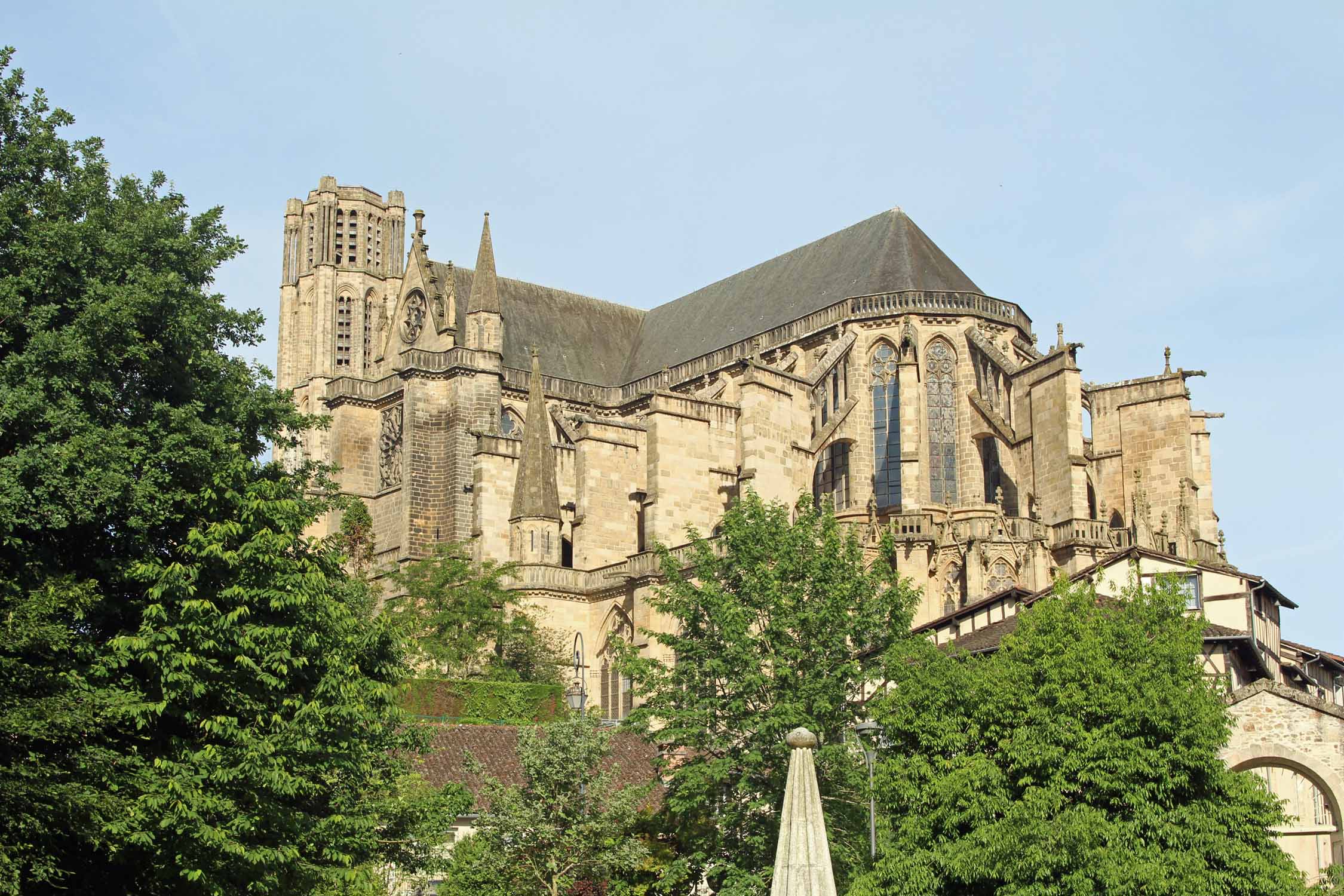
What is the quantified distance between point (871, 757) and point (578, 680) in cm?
2437

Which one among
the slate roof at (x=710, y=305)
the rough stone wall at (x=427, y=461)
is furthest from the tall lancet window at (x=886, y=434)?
the rough stone wall at (x=427, y=461)

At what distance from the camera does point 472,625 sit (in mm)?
50562

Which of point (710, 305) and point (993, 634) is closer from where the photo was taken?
point (993, 634)

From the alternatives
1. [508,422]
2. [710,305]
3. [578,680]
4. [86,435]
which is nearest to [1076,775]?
[86,435]

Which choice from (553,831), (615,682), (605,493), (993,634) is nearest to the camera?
(553,831)

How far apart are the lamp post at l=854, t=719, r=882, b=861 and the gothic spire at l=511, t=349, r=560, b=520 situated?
24915 millimetres

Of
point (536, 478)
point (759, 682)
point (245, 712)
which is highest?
point (536, 478)

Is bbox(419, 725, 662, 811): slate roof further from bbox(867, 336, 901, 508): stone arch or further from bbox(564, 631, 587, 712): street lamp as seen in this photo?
bbox(867, 336, 901, 508): stone arch

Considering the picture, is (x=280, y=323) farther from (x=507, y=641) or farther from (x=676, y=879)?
(x=676, y=879)

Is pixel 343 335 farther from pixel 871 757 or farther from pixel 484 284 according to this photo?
pixel 871 757

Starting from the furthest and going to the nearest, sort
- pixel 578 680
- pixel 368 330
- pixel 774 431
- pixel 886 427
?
pixel 368 330, pixel 886 427, pixel 578 680, pixel 774 431

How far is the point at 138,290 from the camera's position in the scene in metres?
25.6

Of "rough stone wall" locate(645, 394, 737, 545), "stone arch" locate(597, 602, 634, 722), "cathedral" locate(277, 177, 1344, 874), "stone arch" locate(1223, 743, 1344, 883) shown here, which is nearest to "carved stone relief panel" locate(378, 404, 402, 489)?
"cathedral" locate(277, 177, 1344, 874)

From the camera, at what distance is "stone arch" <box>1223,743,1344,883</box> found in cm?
3000
